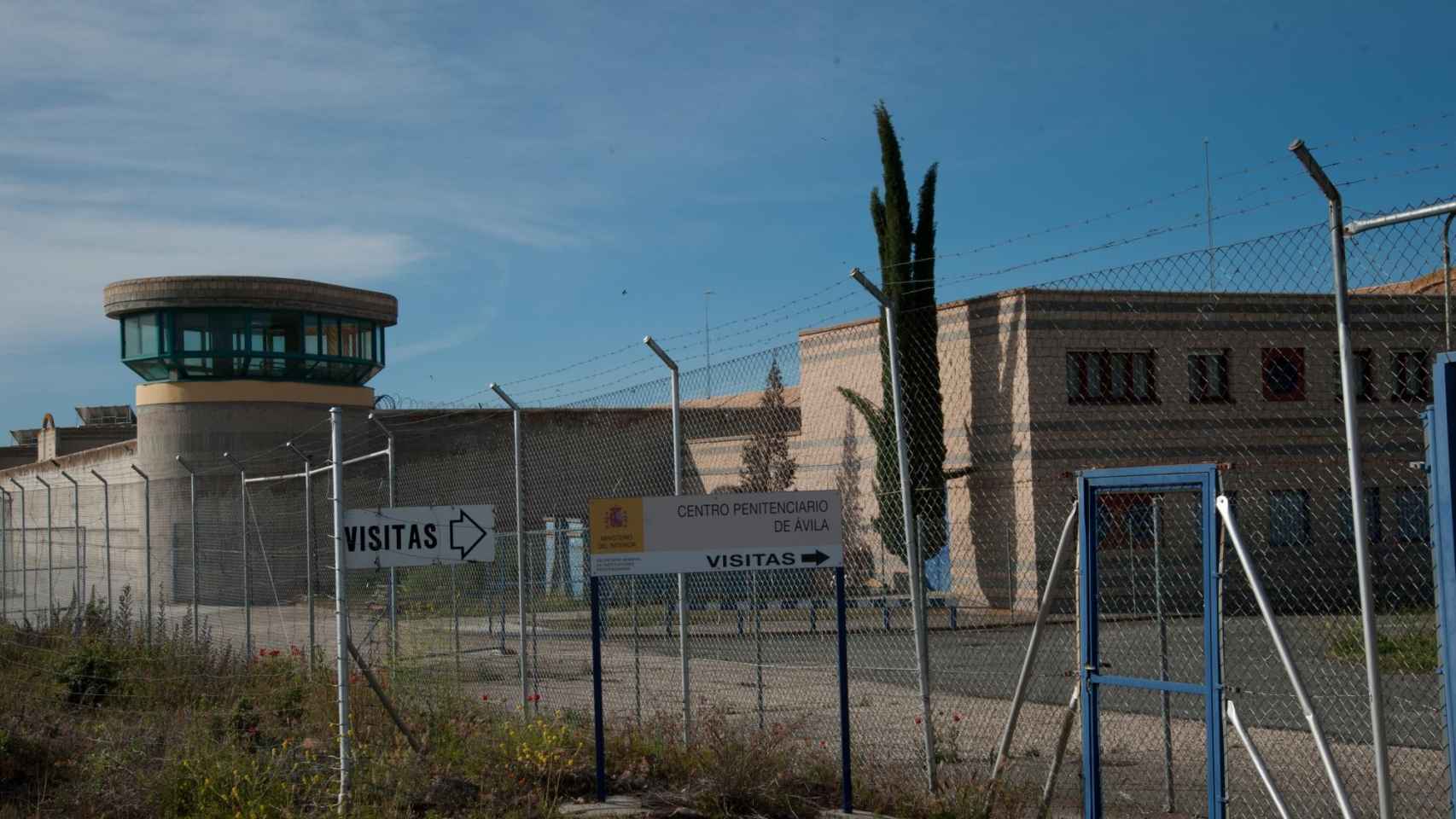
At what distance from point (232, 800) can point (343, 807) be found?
0.74 metres

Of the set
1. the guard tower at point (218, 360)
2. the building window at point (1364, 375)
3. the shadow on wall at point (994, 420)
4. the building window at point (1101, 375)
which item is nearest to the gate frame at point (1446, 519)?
the building window at point (1364, 375)

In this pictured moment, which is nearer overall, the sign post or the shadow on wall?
the sign post

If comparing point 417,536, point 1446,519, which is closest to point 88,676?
point 417,536

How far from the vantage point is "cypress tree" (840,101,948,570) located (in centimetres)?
1822

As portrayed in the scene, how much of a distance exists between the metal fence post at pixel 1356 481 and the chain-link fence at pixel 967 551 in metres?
0.74

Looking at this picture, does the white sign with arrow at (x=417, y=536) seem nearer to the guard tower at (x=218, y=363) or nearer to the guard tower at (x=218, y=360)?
the guard tower at (x=218, y=363)

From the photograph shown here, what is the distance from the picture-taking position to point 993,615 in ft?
69.0

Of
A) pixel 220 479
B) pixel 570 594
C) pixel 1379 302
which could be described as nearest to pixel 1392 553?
pixel 1379 302

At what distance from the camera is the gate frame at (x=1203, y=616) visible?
638 centimetres

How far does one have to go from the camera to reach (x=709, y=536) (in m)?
8.40

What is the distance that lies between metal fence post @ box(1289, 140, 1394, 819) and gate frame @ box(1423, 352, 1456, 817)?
27 centimetres

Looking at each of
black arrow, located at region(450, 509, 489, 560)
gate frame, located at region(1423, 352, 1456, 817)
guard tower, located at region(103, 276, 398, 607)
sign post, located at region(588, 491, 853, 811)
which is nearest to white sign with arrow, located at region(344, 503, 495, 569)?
black arrow, located at region(450, 509, 489, 560)

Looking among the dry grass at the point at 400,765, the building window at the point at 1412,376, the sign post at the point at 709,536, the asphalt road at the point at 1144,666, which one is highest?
the building window at the point at 1412,376

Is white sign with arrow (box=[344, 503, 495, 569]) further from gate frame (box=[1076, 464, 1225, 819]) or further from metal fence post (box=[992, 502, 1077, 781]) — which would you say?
gate frame (box=[1076, 464, 1225, 819])
